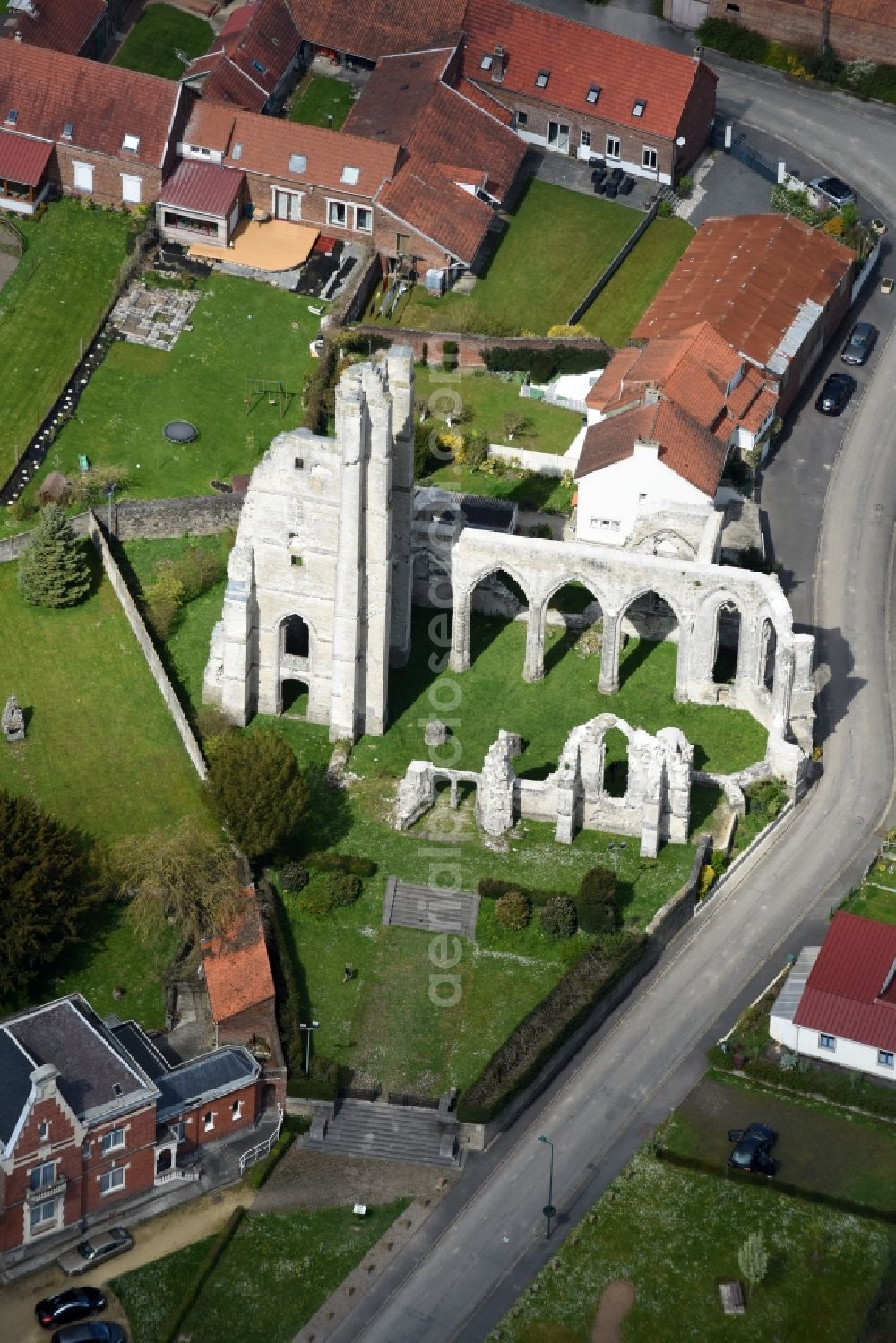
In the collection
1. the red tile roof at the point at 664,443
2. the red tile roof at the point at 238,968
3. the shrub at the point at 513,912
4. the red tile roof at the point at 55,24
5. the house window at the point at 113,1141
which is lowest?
the house window at the point at 113,1141

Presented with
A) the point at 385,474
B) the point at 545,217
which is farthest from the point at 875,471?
the point at 385,474

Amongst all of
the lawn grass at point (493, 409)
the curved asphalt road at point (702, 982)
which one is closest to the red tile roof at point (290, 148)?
the lawn grass at point (493, 409)

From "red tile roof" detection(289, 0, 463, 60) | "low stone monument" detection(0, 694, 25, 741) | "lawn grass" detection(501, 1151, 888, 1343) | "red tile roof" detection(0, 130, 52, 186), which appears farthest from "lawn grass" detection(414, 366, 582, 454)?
"lawn grass" detection(501, 1151, 888, 1343)

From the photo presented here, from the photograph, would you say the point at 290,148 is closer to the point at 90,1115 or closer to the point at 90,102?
the point at 90,102

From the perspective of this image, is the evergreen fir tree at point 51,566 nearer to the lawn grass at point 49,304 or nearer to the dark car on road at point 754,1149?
the lawn grass at point 49,304

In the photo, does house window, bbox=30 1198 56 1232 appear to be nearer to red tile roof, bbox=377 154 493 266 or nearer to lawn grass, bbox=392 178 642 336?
lawn grass, bbox=392 178 642 336
